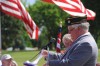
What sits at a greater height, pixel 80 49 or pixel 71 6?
pixel 71 6

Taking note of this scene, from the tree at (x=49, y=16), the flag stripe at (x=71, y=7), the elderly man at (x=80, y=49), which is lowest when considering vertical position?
the tree at (x=49, y=16)

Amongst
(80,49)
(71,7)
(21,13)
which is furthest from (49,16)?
(80,49)

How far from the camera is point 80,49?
5.06m

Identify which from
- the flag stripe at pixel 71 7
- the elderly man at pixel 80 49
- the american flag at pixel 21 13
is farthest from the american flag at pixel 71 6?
the elderly man at pixel 80 49

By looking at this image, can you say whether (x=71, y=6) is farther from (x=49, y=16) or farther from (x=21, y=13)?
(x=49, y=16)

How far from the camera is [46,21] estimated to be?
83.6 meters

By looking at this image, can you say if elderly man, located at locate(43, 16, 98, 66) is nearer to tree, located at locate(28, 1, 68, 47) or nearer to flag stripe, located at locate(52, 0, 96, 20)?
flag stripe, located at locate(52, 0, 96, 20)

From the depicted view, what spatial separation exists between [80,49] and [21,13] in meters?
6.18

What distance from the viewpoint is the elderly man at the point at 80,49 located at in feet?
16.5

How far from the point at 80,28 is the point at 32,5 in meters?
86.8

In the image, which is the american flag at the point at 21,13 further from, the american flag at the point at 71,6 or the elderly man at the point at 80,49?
the elderly man at the point at 80,49

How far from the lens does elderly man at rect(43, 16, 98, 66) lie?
5020mm

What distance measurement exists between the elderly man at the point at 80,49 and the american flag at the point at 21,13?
5219mm

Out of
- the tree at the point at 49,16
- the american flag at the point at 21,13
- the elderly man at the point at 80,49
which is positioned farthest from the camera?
the tree at the point at 49,16
